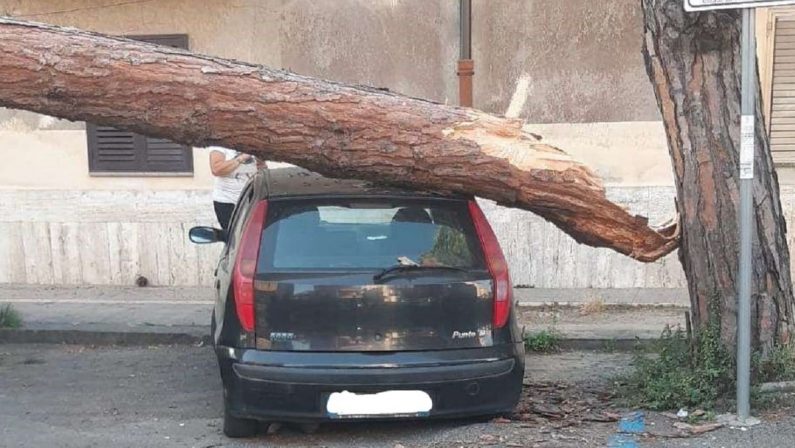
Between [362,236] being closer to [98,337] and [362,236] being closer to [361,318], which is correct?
[361,318]

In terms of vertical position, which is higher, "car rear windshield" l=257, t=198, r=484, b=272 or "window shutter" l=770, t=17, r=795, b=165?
"window shutter" l=770, t=17, r=795, b=165

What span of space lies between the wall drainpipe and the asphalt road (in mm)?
2927

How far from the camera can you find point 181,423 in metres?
4.79

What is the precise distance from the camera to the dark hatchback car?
4.05 m

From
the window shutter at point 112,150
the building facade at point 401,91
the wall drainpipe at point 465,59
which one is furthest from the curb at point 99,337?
the wall drainpipe at point 465,59

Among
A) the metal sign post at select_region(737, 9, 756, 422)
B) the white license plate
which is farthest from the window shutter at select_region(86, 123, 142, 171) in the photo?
the metal sign post at select_region(737, 9, 756, 422)

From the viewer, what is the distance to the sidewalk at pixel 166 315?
6633 millimetres

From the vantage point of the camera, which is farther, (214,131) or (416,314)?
(214,131)

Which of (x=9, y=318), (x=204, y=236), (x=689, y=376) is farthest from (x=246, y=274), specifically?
(x=9, y=318)

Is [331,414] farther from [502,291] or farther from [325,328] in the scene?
[502,291]

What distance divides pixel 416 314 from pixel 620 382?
1775 mm

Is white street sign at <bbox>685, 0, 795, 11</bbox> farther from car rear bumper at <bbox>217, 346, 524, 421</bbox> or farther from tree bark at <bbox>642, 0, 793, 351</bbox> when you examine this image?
car rear bumper at <bbox>217, 346, 524, 421</bbox>

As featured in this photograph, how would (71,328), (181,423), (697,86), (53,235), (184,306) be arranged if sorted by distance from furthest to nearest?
(53,235) → (184,306) → (71,328) → (181,423) → (697,86)

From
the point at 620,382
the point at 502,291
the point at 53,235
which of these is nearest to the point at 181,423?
the point at 502,291
